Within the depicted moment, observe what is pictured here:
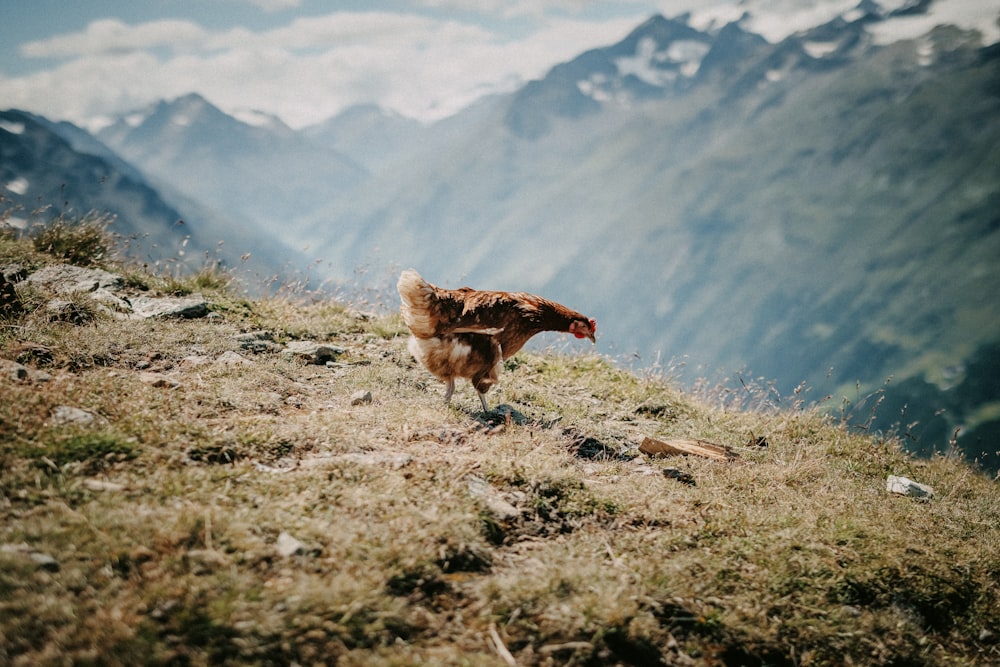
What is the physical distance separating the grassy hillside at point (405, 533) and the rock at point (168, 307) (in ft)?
3.57

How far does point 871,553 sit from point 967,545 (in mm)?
1549

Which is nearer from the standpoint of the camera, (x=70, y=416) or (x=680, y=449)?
(x=70, y=416)

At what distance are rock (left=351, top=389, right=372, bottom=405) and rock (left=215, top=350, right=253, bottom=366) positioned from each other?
167 centimetres

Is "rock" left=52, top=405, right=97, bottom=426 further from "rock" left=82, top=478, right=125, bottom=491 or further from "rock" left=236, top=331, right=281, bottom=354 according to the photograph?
"rock" left=236, top=331, right=281, bottom=354

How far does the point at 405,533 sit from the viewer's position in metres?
4.33

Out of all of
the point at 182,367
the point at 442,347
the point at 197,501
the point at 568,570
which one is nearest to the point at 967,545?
the point at 568,570

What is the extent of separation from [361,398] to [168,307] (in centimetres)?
449

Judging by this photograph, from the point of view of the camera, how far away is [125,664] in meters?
3.03

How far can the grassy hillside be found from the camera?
346cm

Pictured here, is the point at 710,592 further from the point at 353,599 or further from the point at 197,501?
the point at 197,501

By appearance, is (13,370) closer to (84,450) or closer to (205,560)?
(84,450)

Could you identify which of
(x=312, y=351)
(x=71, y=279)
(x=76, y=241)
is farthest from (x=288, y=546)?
(x=76, y=241)

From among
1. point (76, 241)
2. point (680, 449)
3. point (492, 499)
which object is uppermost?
point (76, 241)

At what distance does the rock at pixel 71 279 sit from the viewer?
9.19 metres
